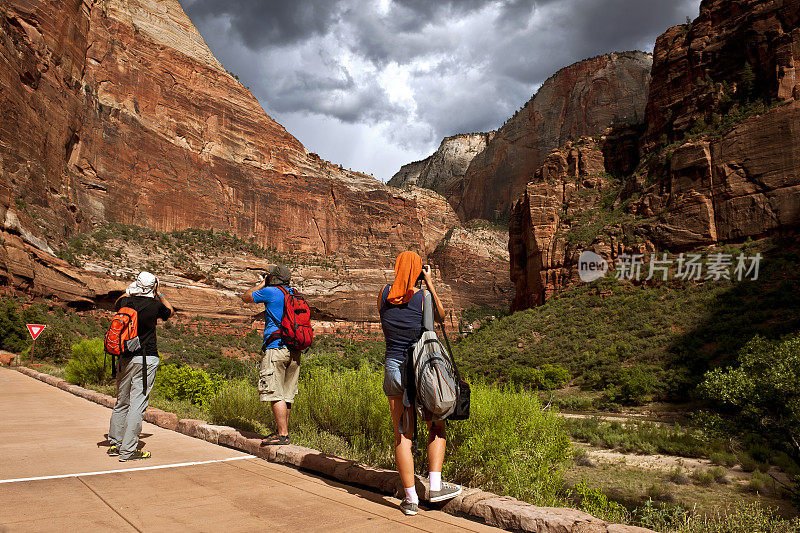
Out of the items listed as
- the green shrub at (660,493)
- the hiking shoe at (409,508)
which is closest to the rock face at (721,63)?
the green shrub at (660,493)

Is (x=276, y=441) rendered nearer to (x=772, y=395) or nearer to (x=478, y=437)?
(x=478, y=437)

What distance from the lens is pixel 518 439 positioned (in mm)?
4152

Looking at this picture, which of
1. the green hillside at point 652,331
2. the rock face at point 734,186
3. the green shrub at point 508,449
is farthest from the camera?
the rock face at point 734,186

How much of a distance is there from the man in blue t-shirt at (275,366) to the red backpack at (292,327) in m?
0.03

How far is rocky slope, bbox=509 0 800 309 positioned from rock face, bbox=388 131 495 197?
77166mm

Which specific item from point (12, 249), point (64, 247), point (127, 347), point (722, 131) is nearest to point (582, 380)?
point (722, 131)

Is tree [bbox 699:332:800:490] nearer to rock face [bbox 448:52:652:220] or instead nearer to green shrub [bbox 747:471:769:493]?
green shrub [bbox 747:471:769:493]

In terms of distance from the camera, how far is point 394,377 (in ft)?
10.5

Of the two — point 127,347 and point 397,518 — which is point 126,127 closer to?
point 127,347

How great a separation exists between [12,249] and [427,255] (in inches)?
2797

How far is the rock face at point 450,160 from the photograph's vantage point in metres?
127

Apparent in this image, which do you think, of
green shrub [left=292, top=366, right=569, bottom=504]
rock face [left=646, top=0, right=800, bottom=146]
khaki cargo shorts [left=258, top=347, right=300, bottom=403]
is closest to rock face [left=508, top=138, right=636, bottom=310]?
rock face [left=646, top=0, right=800, bottom=146]

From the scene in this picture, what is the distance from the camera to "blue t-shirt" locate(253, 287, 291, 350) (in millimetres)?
4633

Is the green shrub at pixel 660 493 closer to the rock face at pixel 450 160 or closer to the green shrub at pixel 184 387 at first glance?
the green shrub at pixel 184 387
